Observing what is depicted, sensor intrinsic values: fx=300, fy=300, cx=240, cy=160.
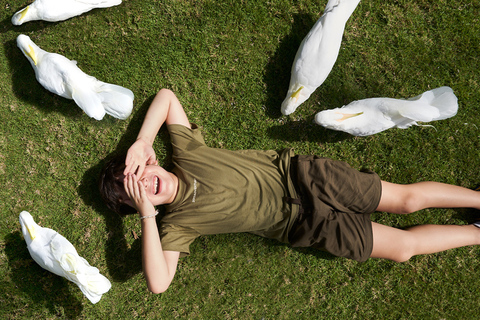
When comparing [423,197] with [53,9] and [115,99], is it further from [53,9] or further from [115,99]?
[53,9]

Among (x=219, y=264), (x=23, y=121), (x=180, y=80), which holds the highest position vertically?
(x=180, y=80)

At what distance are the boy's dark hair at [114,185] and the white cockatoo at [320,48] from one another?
147cm

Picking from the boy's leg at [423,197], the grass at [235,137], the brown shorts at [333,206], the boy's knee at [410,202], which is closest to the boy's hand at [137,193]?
the grass at [235,137]

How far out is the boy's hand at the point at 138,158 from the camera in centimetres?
213

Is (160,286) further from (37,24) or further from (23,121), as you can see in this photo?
(37,24)

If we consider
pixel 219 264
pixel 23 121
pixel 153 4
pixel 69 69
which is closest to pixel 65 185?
pixel 23 121

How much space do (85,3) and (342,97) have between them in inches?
93.5

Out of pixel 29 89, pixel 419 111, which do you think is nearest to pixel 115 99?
pixel 29 89

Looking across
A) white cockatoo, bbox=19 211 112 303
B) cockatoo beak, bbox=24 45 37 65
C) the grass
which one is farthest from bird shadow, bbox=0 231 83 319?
cockatoo beak, bbox=24 45 37 65

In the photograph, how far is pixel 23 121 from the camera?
2.71m

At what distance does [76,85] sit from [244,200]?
1621 millimetres

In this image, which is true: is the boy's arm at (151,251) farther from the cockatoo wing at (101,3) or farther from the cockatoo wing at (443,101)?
the cockatoo wing at (443,101)

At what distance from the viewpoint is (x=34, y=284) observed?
2678mm

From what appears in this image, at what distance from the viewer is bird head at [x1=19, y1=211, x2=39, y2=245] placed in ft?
8.06
